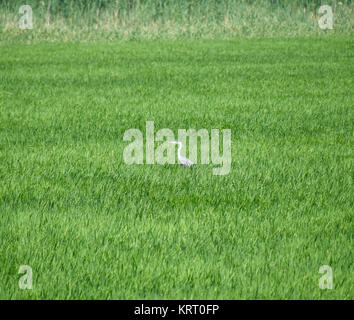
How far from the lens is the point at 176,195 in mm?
5707

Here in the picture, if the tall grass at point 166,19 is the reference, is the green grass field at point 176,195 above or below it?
below

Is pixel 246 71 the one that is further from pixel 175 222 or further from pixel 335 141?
pixel 175 222

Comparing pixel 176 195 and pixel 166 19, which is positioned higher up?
pixel 166 19

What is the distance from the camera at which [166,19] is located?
21.3 metres

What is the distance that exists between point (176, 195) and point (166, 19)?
1645 centimetres

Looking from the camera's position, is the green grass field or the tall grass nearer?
the green grass field

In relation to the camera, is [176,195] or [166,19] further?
[166,19]

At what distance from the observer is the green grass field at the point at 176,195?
4.10 metres

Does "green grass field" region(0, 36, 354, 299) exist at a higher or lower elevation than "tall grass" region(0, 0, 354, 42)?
lower

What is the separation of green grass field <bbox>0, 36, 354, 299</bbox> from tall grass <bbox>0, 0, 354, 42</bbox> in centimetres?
791

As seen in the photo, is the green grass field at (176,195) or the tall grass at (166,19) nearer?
the green grass field at (176,195)

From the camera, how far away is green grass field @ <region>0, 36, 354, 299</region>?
410cm

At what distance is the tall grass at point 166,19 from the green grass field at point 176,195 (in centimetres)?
791
